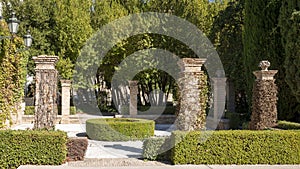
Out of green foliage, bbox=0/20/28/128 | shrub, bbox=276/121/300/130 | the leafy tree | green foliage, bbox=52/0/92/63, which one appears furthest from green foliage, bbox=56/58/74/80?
shrub, bbox=276/121/300/130

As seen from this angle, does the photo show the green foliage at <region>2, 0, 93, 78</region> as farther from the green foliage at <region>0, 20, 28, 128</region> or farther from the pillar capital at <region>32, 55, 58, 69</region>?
the pillar capital at <region>32, 55, 58, 69</region>

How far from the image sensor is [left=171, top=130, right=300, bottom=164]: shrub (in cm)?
775

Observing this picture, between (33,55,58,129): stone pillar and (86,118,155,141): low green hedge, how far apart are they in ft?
14.4

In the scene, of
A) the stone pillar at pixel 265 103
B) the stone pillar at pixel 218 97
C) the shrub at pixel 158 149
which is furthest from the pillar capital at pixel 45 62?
the stone pillar at pixel 218 97

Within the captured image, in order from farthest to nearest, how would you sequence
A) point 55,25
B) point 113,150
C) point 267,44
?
point 55,25, point 267,44, point 113,150

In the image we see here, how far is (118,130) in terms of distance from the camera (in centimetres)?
1294

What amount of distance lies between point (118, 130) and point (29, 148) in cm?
581

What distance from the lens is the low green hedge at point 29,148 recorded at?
7.27 m

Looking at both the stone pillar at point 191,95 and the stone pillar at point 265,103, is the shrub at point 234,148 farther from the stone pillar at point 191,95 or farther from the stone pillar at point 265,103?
the stone pillar at point 265,103

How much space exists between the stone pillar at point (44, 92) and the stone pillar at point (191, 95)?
135 inches

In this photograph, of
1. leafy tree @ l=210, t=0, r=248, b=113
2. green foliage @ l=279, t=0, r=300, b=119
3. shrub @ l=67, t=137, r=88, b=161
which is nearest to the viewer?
shrub @ l=67, t=137, r=88, b=161

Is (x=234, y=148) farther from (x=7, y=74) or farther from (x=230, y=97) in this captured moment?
(x=230, y=97)

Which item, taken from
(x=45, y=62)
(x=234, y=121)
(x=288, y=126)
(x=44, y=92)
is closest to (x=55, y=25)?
(x=234, y=121)

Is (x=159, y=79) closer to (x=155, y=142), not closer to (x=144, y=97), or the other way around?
(x=144, y=97)
